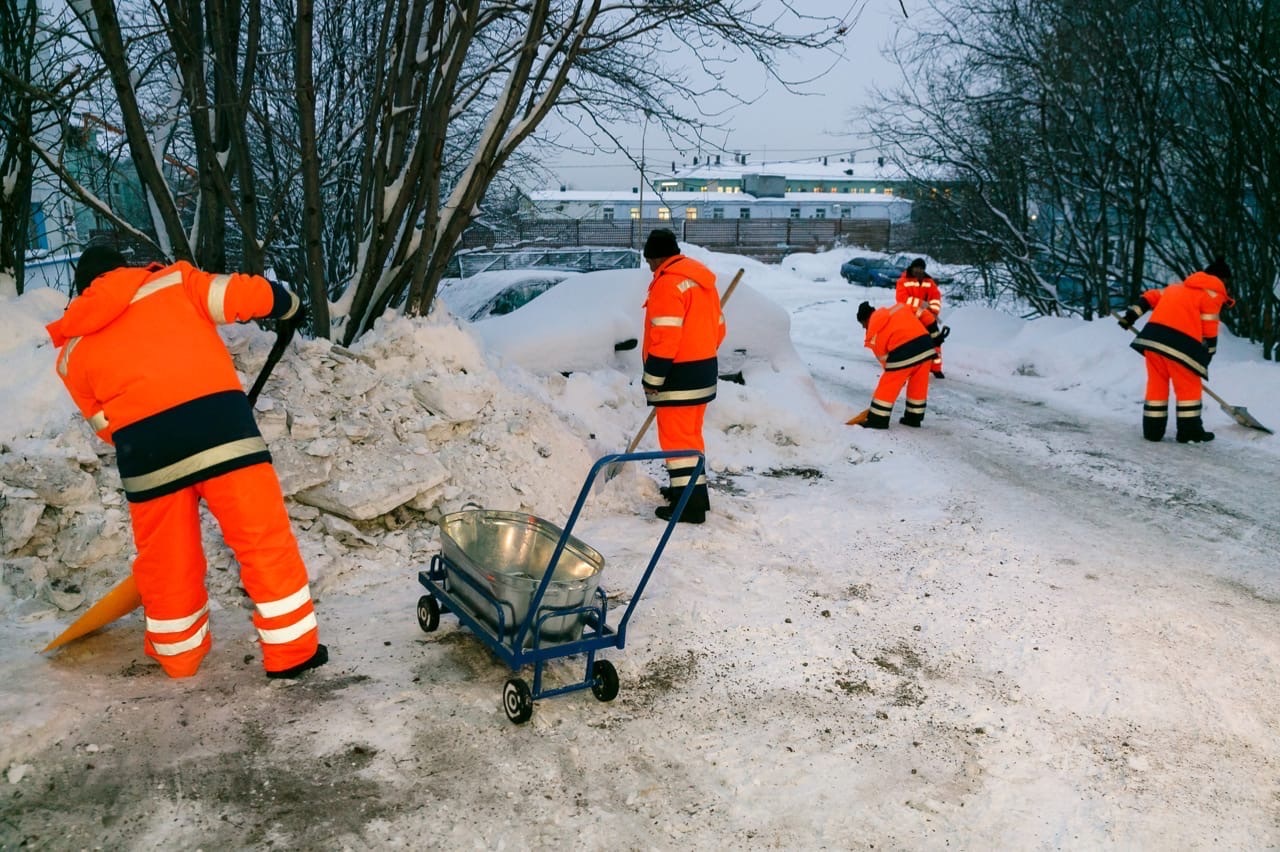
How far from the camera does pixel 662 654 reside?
12.3 feet

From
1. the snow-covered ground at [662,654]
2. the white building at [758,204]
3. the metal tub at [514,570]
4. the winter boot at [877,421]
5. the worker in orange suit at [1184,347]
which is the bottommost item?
the snow-covered ground at [662,654]

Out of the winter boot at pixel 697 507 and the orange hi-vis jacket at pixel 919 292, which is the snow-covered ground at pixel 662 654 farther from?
the orange hi-vis jacket at pixel 919 292

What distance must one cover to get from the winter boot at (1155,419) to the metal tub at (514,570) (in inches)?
253

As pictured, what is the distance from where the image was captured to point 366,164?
616 centimetres

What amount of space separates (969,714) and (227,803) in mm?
2671

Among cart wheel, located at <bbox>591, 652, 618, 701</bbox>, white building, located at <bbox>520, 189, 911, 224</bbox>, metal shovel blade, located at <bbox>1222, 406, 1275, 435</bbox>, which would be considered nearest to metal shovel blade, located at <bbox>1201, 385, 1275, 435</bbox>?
metal shovel blade, located at <bbox>1222, 406, 1275, 435</bbox>

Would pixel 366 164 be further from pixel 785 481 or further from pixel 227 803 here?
pixel 227 803

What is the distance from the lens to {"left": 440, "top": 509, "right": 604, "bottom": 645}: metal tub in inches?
126

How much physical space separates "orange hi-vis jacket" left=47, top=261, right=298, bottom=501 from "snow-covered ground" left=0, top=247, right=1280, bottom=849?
87 cm

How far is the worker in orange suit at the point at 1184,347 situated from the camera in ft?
24.9

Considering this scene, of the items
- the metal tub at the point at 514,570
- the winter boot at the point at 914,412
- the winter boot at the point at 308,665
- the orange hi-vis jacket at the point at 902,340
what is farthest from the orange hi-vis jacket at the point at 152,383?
the winter boot at the point at 914,412

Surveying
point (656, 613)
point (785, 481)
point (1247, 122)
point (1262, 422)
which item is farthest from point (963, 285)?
point (656, 613)

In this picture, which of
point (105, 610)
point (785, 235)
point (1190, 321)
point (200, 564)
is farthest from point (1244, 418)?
point (785, 235)

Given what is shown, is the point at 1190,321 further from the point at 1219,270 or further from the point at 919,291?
the point at 919,291
